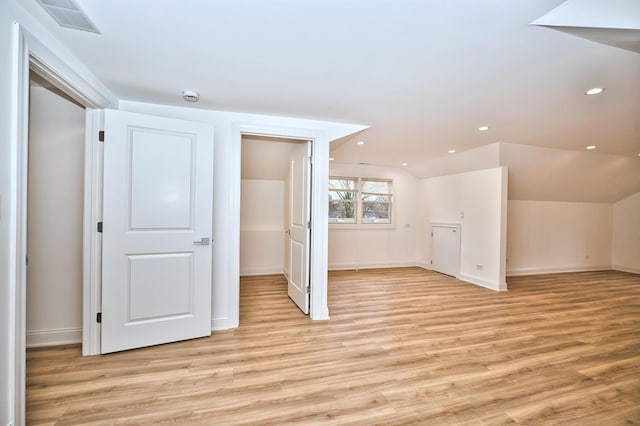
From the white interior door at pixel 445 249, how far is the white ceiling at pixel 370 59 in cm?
275

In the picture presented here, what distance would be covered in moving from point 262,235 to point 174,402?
379cm

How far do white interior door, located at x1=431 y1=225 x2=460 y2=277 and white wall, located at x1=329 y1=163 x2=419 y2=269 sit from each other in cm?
57

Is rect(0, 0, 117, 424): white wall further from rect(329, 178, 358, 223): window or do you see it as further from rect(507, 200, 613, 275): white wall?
rect(507, 200, 613, 275): white wall

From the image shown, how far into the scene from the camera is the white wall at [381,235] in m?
5.93

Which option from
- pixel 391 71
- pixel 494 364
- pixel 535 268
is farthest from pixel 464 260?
pixel 391 71

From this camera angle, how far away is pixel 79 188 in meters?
2.48

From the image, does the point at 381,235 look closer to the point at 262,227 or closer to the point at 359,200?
the point at 359,200

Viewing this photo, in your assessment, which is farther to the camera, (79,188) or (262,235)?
(262,235)

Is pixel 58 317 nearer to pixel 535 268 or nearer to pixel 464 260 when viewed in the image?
pixel 464 260

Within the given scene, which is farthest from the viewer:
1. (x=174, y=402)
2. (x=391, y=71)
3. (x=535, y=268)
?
(x=535, y=268)

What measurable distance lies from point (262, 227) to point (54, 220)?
10.9 feet

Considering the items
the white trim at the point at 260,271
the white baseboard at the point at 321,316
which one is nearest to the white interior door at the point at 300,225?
the white baseboard at the point at 321,316

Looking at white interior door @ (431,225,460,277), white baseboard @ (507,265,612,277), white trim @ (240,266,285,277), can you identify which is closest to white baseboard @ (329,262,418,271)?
white interior door @ (431,225,460,277)

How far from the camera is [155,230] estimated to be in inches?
95.8
